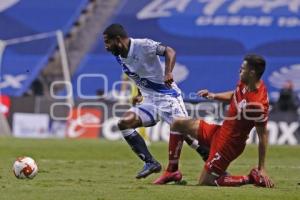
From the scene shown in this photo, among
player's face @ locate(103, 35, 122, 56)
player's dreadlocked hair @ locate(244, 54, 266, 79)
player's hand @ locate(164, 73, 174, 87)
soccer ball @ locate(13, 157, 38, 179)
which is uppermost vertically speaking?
player's face @ locate(103, 35, 122, 56)

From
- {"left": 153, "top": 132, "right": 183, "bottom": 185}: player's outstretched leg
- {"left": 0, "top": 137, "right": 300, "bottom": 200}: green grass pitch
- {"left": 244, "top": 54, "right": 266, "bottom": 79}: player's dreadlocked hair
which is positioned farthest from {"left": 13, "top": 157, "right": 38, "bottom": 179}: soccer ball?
{"left": 244, "top": 54, "right": 266, "bottom": 79}: player's dreadlocked hair

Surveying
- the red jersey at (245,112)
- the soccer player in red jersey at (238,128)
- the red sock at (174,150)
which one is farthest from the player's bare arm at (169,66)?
the red jersey at (245,112)

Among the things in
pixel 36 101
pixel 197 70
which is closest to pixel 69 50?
pixel 197 70

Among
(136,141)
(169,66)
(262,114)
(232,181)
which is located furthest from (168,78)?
(232,181)

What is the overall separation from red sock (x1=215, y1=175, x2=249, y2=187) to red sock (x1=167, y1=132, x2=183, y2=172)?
31.0 inches

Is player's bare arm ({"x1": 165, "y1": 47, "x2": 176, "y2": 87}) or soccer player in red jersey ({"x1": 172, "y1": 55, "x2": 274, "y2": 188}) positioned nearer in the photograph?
soccer player in red jersey ({"x1": 172, "y1": 55, "x2": 274, "y2": 188})

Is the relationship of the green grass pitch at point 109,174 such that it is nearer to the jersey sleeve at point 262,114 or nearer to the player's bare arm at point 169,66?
the jersey sleeve at point 262,114

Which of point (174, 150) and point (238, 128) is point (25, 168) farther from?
point (238, 128)

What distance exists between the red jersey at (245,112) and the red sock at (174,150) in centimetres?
89

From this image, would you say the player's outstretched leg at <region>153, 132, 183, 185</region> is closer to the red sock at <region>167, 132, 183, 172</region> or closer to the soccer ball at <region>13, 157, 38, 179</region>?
the red sock at <region>167, 132, 183, 172</region>

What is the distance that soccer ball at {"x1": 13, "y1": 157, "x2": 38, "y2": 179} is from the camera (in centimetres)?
1165

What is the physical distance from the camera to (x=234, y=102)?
11141 mm

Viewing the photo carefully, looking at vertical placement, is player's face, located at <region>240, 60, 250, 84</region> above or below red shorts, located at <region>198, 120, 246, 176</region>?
above

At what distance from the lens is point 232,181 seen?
36.5 ft
